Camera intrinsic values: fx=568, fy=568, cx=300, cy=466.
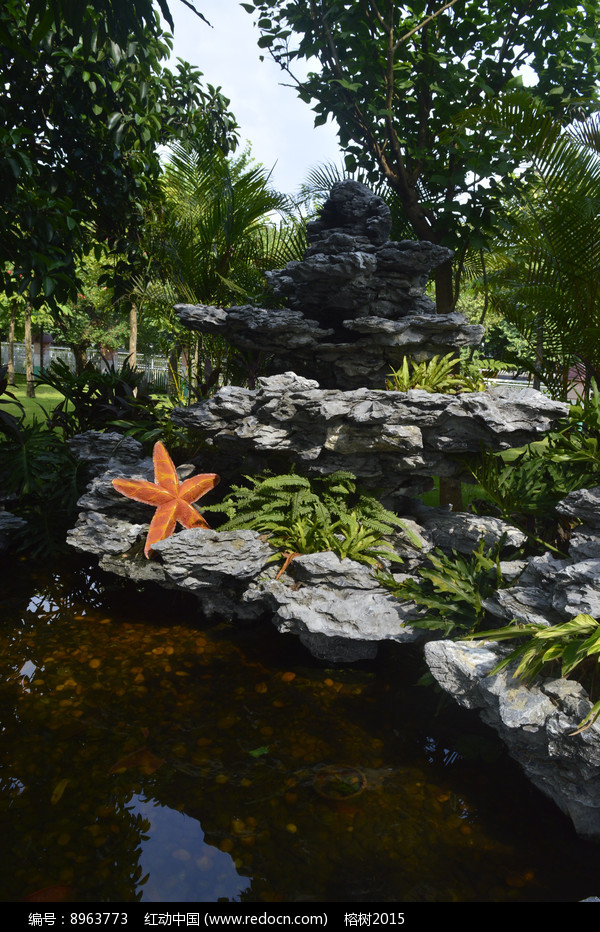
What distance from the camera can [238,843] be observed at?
2.64m

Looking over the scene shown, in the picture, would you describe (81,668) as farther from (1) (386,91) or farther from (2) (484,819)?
(1) (386,91)

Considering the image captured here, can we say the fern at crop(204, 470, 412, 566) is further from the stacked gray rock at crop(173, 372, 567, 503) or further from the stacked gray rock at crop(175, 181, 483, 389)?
the stacked gray rock at crop(175, 181, 483, 389)

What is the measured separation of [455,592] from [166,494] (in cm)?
266

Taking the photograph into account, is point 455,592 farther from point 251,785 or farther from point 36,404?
point 36,404

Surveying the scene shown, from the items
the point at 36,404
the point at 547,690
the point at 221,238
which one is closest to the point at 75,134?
the point at 221,238

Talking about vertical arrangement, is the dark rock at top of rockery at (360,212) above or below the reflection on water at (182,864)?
above

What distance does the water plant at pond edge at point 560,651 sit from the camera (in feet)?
9.07

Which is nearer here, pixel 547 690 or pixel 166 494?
pixel 547 690

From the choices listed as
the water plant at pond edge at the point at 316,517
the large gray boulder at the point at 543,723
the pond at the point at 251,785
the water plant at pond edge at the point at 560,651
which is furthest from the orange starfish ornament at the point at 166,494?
the water plant at pond edge at the point at 560,651

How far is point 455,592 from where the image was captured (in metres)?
3.84

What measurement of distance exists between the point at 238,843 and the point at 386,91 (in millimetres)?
7088

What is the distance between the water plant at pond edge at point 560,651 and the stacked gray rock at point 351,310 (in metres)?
3.16

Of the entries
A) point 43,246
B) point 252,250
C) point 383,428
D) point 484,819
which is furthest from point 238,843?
point 252,250

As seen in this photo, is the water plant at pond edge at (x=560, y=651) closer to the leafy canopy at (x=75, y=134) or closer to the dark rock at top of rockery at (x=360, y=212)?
the dark rock at top of rockery at (x=360, y=212)
